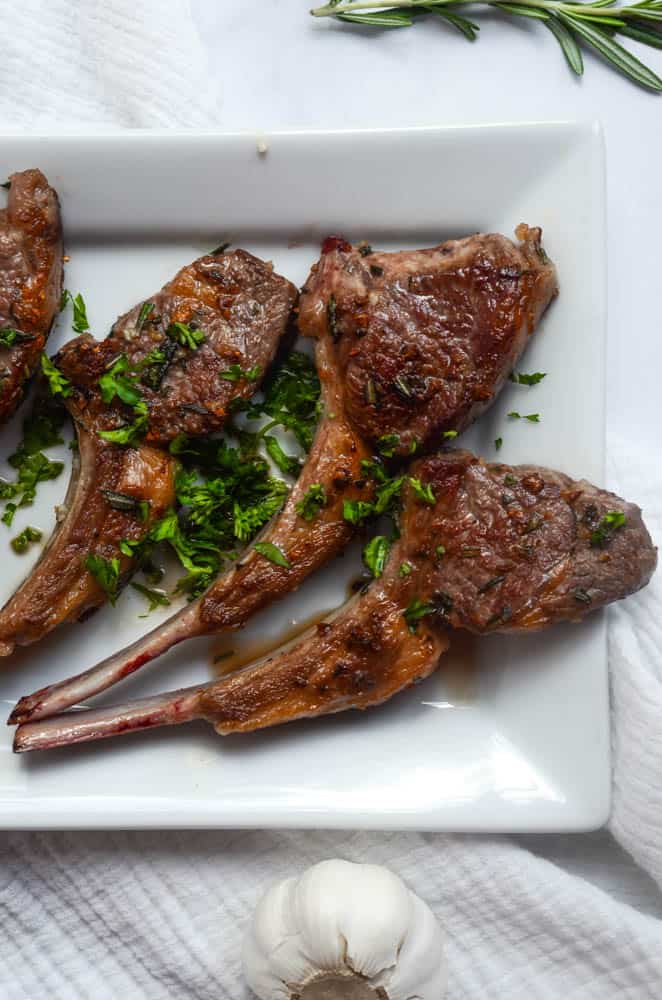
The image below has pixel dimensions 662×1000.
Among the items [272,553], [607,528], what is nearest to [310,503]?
[272,553]

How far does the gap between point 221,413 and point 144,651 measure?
68cm

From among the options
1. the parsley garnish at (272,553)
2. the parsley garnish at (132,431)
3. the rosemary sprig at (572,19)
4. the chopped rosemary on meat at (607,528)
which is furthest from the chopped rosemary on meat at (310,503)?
the rosemary sprig at (572,19)

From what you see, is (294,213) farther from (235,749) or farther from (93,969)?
(93,969)

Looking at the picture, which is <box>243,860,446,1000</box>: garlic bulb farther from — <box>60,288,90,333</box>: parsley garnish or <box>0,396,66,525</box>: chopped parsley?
<box>60,288,90,333</box>: parsley garnish

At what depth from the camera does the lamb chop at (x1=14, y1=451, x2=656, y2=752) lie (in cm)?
260

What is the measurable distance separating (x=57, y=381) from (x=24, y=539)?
1.64 ft

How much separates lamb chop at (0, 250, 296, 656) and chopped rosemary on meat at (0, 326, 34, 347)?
0.12 m

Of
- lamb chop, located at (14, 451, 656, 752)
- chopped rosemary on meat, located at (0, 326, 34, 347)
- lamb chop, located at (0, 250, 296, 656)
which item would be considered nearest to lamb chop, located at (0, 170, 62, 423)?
chopped rosemary on meat, located at (0, 326, 34, 347)

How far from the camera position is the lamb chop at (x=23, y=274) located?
108 inches

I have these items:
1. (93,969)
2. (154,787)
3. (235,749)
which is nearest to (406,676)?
(235,749)

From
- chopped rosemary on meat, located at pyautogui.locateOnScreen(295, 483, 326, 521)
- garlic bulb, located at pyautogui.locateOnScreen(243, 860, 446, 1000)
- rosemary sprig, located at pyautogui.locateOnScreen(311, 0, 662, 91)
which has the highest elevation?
rosemary sprig, located at pyautogui.locateOnScreen(311, 0, 662, 91)

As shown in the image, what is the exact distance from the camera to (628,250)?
309 centimetres

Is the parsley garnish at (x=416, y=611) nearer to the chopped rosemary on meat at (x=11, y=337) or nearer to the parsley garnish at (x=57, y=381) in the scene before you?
the parsley garnish at (x=57, y=381)

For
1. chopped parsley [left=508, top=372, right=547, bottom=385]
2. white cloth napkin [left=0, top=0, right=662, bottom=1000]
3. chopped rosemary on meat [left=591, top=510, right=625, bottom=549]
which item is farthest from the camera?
white cloth napkin [left=0, top=0, right=662, bottom=1000]
